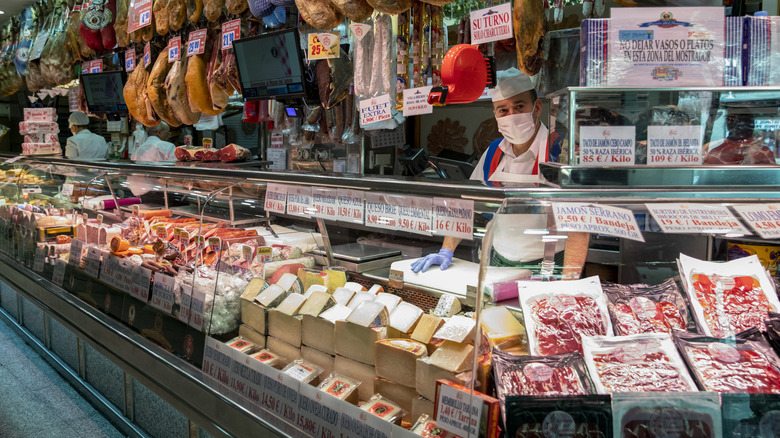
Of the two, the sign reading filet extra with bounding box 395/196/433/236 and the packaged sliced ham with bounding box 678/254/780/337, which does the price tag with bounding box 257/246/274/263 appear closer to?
the sign reading filet extra with bounding box 395/196/433/236

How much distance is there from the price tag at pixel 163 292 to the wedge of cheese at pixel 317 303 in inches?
31.0

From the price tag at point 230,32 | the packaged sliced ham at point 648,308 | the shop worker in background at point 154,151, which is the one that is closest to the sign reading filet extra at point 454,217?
the packaged sliced ham at point 648,308

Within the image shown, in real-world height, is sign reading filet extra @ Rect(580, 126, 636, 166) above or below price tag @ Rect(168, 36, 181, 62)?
below

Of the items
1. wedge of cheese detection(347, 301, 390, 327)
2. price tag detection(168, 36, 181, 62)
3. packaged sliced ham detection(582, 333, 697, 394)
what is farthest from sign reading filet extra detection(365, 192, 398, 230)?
price tag detection(168, 36, 181, 62)

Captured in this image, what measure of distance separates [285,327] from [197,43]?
3.08m

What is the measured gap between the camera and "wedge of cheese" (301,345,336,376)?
190 cm

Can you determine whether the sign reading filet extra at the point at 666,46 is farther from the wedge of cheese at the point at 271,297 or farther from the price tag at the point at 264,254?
the price tag at the point at 264,254

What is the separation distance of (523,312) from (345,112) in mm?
3237

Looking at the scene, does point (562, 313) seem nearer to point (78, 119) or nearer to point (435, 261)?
point (435, 261)

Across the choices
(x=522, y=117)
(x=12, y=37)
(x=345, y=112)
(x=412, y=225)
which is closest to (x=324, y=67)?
(x=345, y=112)

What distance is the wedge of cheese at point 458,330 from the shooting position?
1.60m

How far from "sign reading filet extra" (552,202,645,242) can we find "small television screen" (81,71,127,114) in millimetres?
5152

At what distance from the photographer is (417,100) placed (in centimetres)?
331

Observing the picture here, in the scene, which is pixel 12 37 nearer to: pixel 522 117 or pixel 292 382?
pixel 522 117
